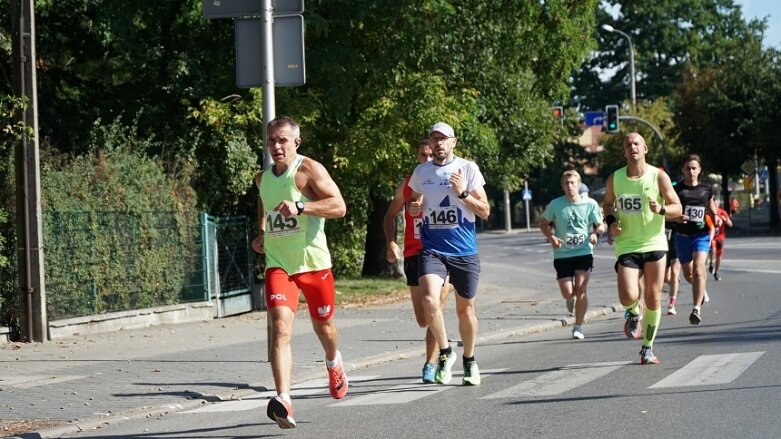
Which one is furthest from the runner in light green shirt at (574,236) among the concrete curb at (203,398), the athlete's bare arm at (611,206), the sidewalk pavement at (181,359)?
the athlete's bare arm at (611,206)

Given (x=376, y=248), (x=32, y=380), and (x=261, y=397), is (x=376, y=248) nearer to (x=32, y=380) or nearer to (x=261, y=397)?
(x=32, y=380)

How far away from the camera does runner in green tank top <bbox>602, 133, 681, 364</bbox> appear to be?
11312 millimetres

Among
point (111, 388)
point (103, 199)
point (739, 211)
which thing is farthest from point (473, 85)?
Answer: point (739, 211)

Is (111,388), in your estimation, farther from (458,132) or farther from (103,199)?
(458,132)

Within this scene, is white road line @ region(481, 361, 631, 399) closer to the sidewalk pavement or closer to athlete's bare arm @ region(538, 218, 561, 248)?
the sidewalk pavement

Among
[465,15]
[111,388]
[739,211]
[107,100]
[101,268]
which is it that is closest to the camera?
[111,388]

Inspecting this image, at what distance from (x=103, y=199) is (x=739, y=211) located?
5453 cm

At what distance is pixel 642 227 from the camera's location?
11.4m

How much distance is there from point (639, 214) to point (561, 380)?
1.89 meters

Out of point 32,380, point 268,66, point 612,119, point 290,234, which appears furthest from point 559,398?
point 612,119

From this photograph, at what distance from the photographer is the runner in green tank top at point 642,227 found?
37.1ft

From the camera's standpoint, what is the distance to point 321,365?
12.3m

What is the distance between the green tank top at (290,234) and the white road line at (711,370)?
9.16ft

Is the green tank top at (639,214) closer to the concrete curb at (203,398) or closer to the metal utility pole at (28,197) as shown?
the concrete curb at (203,398)
